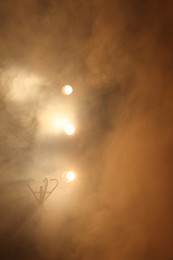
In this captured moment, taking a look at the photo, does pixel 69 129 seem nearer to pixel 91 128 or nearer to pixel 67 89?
pixel 91 128

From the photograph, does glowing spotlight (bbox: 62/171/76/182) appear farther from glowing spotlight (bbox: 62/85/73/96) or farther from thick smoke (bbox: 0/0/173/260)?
glowing spotlight (bbox: 62/85/73/96)

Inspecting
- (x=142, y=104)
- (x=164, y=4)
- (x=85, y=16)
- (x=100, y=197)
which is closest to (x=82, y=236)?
(x=100, y=197)

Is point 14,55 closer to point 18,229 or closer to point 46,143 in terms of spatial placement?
point 46,143

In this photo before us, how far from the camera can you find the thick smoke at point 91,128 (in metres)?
1.92

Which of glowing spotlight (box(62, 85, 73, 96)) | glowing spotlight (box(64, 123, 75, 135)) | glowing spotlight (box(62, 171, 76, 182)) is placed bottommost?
glowing spotlight (box(62, 171, 76, 182))

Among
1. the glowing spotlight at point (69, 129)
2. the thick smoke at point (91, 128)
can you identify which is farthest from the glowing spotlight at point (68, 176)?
the glowing spotlight at point (69, 129)

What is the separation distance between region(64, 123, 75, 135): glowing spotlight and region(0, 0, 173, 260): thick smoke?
0.19 feet

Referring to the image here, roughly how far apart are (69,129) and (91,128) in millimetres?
166

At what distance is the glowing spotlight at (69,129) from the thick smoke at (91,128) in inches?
2.2

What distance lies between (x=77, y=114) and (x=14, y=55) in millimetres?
600

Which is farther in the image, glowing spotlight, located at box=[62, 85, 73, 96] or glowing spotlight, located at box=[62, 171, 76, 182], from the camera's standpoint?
glowing spotlight, located at box=[62, 171, 76, 182]

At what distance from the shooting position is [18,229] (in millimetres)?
2004

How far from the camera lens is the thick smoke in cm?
192

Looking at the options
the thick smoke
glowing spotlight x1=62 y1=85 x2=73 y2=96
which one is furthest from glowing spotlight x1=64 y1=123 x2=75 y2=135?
glowing spotlight x1=62 y1=85 x2=73 y2=96
